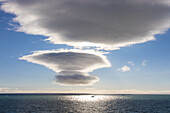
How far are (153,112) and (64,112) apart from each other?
128 feet

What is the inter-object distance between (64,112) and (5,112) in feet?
80.6

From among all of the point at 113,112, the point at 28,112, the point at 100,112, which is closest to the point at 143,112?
the point at 113,112

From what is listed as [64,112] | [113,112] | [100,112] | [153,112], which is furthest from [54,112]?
[153,112]

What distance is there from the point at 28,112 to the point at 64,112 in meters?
15.3

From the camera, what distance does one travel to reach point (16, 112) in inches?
3346

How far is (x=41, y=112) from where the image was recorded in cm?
8506

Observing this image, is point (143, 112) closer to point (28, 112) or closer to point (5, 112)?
point (28, 112)

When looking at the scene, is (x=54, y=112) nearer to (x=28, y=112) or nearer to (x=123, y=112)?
(x=28, y=112)

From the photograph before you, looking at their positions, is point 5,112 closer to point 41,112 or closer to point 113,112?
point 41,112

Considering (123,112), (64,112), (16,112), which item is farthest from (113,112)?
(16,112)

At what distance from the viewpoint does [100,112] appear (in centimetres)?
8900

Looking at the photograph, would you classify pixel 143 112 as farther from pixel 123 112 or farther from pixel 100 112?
pixel 100 112

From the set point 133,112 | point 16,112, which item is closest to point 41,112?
point 16,112

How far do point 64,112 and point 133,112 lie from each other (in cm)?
3013
